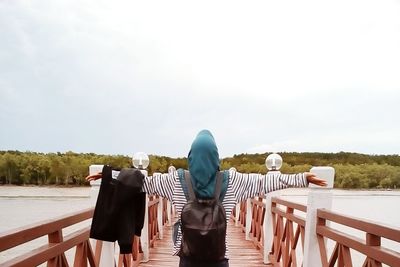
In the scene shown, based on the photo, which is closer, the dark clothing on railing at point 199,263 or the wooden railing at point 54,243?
the wooden railing at point 54,243

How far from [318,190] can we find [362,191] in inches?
1824

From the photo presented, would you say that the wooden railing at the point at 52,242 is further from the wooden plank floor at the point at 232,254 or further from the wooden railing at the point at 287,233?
the wooden plank floor at the point at 232,254

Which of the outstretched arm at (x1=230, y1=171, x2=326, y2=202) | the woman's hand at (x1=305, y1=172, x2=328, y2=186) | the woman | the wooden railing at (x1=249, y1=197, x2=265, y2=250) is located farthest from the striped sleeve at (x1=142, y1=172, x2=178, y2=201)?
the wooden railing at (x1=249, y1=197, x2=265, y2=250)

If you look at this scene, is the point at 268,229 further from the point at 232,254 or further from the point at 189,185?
the point at 189,185

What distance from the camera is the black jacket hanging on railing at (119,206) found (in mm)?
2361

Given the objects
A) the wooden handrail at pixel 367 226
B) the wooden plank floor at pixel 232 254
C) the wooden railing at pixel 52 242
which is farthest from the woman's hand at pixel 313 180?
the wooden plank floor at pixel 232 254

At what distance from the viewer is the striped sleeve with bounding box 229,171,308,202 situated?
2.17m

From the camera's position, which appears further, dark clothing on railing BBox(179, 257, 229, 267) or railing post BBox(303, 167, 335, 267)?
railing post BBox(303, 167, 335, 267)

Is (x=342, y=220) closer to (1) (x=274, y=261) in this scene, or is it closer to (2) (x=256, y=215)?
(1) (x=274, y=261)

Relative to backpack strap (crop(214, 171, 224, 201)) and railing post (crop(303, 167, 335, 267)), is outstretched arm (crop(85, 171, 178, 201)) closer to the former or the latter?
backpack strap (crop(214, 171, 224, 201))

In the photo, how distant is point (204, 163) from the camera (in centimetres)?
199

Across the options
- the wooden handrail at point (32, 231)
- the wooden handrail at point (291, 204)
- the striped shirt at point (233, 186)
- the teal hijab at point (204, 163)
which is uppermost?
the teal hijab at point (204, 163)

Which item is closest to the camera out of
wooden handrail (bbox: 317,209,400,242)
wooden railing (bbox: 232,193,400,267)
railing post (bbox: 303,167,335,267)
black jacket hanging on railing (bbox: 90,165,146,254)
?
wooden handrail (bbox: 317,209,400,242)

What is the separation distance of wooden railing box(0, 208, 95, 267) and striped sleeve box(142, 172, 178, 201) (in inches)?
18.4
